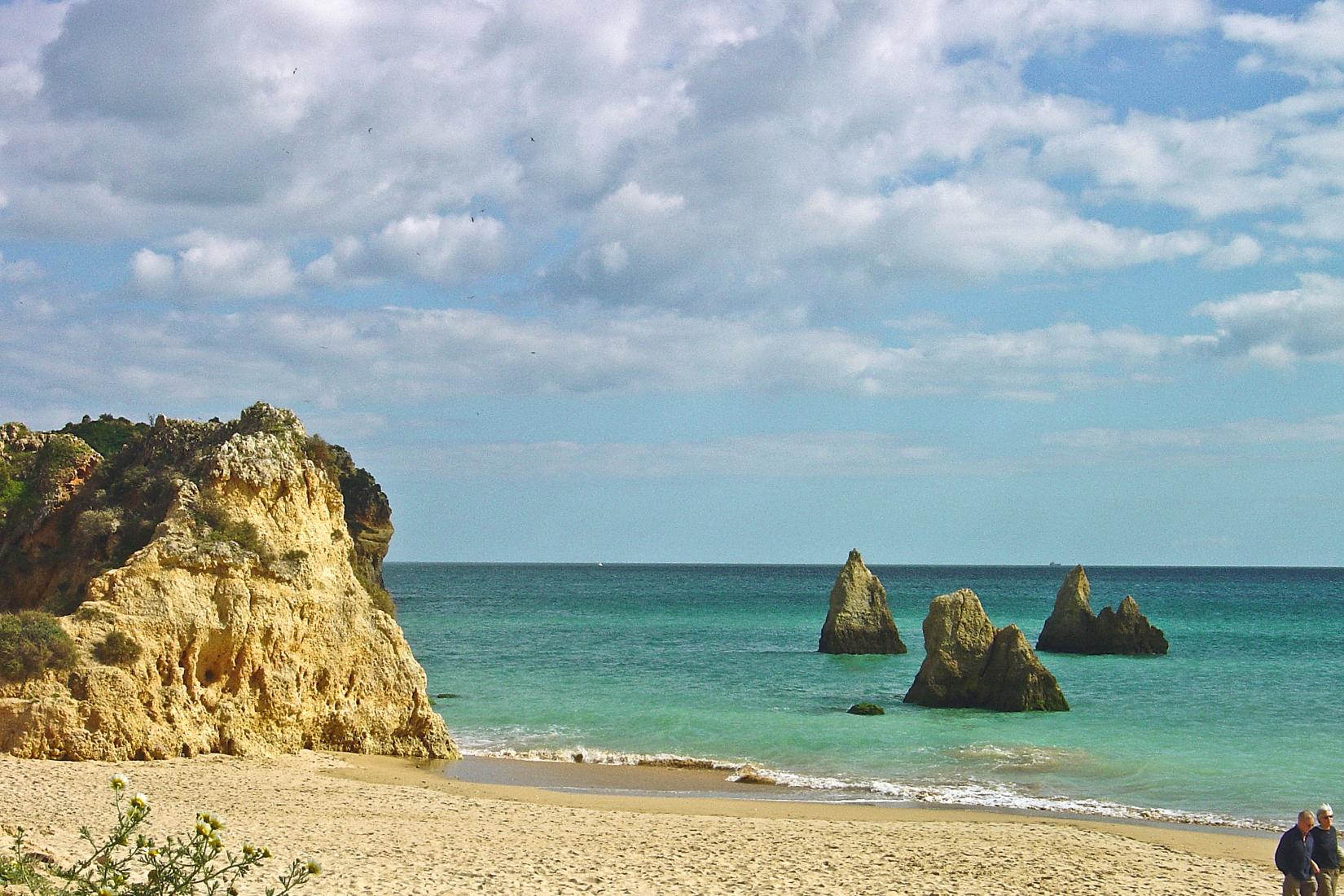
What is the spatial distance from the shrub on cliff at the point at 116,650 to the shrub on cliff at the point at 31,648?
0.38m

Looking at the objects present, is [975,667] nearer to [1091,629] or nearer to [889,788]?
[889,788]

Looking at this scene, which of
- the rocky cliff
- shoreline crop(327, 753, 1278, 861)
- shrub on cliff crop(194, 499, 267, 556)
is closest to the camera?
the rocky cliff

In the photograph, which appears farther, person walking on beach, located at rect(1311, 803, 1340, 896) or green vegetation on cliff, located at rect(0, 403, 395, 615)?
green vegetation on cliff, located at rect(0, 403, 395, 615)

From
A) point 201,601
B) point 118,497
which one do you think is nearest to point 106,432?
point 118,497

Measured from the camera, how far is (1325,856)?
1180 centimetres

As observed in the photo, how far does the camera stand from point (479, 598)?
90.2 metres

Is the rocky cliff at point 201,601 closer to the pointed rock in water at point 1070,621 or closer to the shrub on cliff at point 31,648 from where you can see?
the shrub on cliff at point 31,648

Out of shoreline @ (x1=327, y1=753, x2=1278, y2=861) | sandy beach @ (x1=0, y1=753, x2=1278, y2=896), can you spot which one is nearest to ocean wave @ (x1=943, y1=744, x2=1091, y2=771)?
shoreline @ (x1=327, y1=753, x2=1278, y2=861)

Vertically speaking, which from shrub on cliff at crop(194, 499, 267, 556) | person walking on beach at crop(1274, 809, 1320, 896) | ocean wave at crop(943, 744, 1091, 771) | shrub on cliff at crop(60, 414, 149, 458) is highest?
shrub on cliff at crop(60, 414, 149, 458)

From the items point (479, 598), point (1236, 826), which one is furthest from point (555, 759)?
point (479, 598)

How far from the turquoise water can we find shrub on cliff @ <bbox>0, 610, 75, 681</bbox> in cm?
944

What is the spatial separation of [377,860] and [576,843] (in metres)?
2.72

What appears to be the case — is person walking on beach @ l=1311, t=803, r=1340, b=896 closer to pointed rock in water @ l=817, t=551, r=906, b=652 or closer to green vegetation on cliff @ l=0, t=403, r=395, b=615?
green vegetation on cliff @ l=0, t=403, r=395, b=615

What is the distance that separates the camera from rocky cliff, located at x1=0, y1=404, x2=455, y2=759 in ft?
54.6
